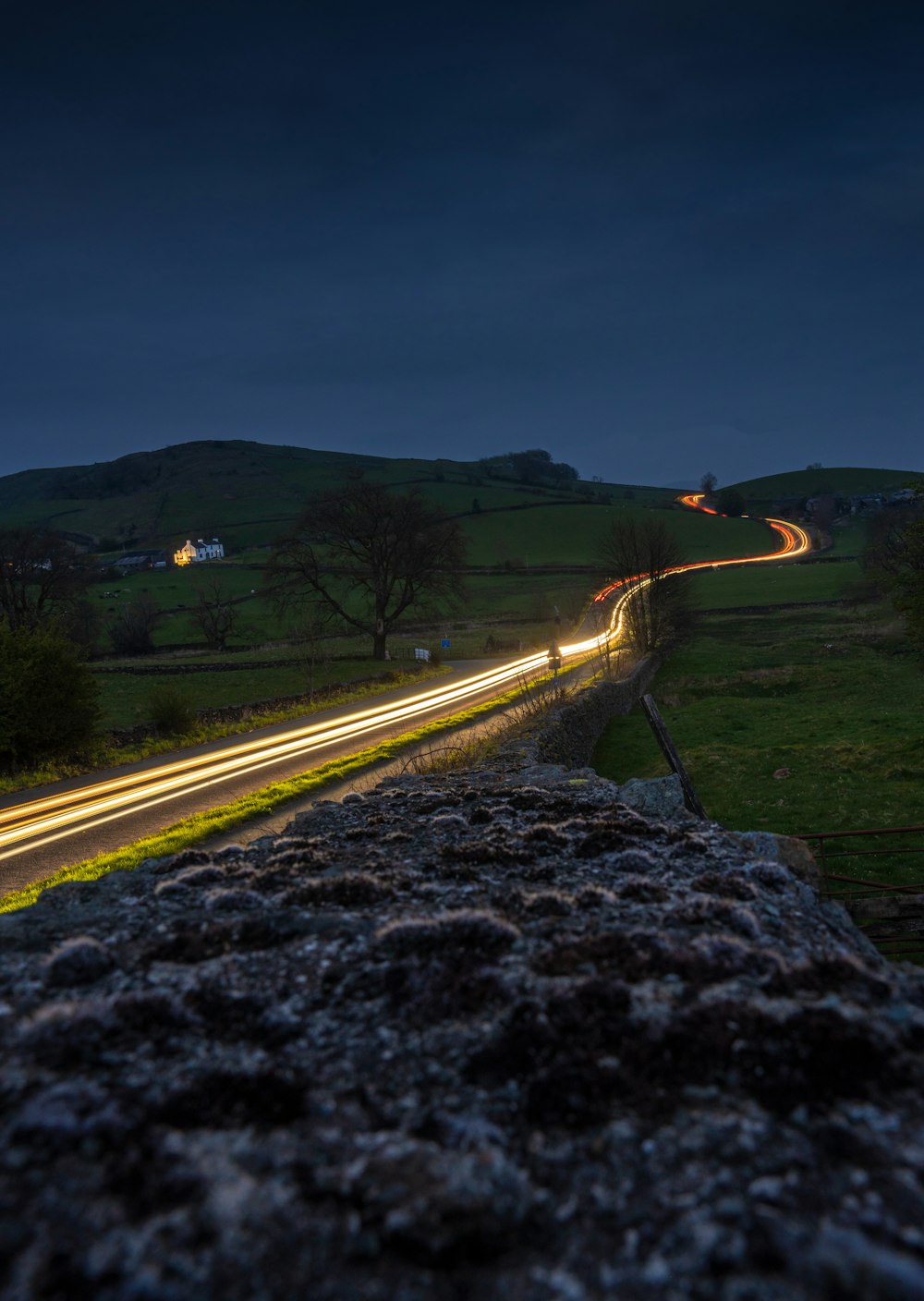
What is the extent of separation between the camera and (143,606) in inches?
3049

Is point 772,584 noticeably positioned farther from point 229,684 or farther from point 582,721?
point 582,721

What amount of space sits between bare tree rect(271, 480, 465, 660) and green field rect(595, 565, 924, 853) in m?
20.2

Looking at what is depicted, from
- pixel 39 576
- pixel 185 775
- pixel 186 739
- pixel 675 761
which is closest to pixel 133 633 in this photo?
pixel 39 576

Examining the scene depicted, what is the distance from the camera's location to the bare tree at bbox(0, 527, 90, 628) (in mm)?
56750

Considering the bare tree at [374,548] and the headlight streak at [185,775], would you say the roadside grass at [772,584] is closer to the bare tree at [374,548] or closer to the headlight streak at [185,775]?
the bare tree at [374,548]

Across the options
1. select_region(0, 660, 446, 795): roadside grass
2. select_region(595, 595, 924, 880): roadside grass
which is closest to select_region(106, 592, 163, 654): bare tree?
select_region(0, 660, 446, 795): roadside grass

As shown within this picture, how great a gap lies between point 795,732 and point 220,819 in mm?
24750

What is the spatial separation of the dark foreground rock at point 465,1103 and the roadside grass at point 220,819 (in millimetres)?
5833

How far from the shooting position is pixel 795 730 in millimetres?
31625

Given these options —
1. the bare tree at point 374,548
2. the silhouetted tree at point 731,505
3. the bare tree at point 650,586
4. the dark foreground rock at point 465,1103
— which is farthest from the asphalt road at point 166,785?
the silhouetted tree at point 731,505

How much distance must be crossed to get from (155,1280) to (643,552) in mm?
55630

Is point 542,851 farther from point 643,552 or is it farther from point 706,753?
point 643,552

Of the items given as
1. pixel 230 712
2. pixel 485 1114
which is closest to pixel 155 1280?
pixel 485 1114

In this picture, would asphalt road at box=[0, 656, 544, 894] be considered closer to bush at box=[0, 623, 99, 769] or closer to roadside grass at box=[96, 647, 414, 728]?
bush at box=[0, 623, 99, 769]
